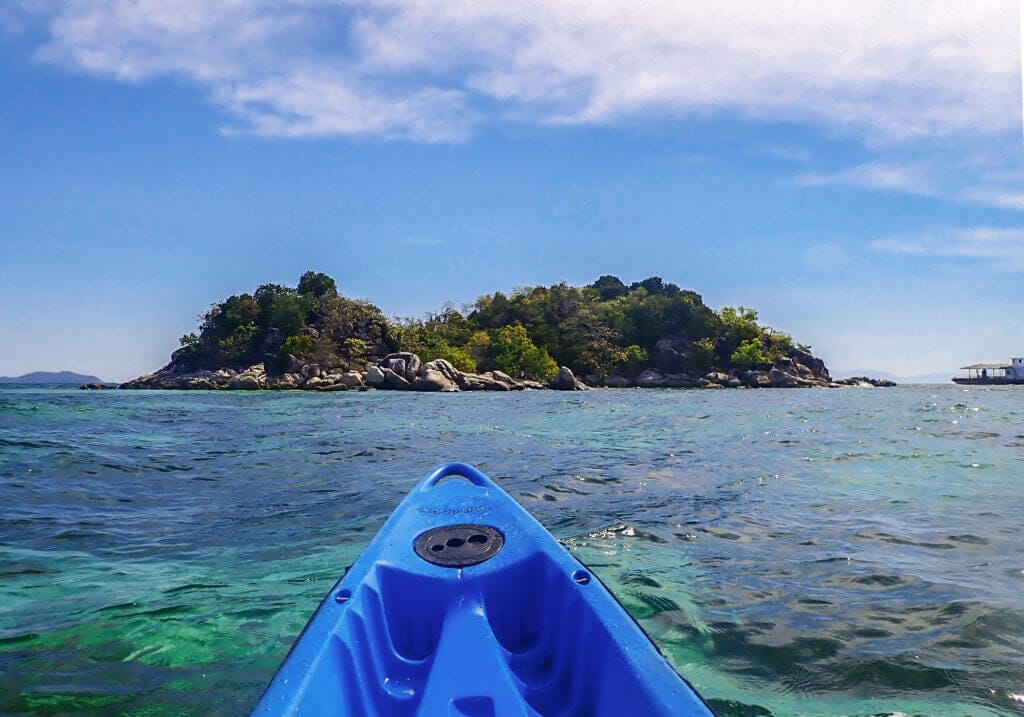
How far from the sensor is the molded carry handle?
12.8 ft

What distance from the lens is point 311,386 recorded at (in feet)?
132

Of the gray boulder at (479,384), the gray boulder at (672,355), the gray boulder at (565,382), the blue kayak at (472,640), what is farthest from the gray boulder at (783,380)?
the blue kayak at (472,640)

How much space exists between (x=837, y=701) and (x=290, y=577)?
2.97m

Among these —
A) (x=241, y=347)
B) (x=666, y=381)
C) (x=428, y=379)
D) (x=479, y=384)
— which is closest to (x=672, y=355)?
(x=666, y=381)

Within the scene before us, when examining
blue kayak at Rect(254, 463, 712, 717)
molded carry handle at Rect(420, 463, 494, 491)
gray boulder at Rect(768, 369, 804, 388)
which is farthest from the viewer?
gray boulder at Rect(768, 369, 804, 388)

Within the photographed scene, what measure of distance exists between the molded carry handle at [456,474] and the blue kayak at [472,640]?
765 millimetres

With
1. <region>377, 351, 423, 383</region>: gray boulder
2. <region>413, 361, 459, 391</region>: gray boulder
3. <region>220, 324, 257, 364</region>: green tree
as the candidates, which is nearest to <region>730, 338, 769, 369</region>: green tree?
<region>413, 361, 459, 391</region>: gray boulder

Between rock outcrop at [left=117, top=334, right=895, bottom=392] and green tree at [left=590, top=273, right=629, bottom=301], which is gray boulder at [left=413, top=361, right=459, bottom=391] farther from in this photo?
green tree at [left=590, top=273, right=629, bottom=301]

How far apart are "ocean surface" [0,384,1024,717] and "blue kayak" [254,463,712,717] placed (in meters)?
0.63

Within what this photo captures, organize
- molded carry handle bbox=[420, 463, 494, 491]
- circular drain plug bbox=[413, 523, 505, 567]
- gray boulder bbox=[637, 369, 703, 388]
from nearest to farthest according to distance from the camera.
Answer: circular drain plug bbox=[413, 523, 505, 567] → molded carry handle bbox=[420, 463, 494, 491] → gray boulder bbox=[637, 369, 703, 388]

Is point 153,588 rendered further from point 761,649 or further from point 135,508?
point 761,649

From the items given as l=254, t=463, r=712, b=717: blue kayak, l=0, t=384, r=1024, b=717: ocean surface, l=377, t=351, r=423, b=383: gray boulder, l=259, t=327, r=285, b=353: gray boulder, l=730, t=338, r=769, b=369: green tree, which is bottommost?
l=0, t=384, r=1024, b=717: ocean surface

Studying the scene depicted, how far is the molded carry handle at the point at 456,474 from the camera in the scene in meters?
3.90

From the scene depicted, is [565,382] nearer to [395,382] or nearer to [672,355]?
[395,382]
